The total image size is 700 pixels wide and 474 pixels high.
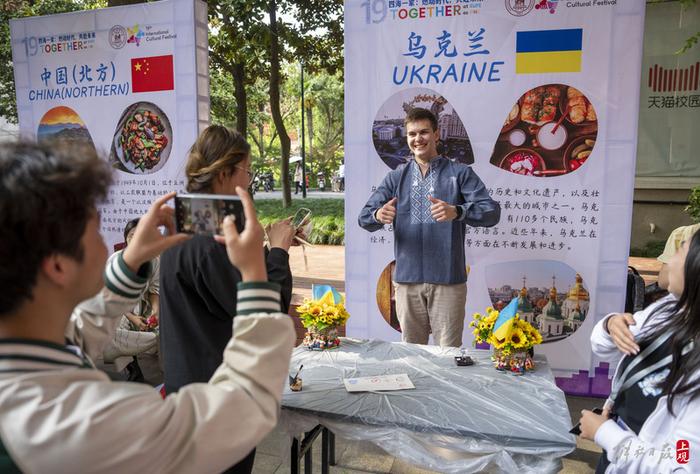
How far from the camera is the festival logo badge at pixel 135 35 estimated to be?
11.5ft

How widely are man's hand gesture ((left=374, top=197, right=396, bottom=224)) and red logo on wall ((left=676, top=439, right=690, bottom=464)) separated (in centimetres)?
182

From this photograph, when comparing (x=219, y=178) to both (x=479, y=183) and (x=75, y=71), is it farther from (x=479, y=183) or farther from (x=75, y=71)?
(x=75, y=71)

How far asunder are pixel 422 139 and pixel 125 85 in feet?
7.46

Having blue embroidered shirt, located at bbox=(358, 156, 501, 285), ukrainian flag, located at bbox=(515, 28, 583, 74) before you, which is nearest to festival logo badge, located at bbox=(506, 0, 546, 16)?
Result: ukrainian flag, located at bbox=(515, 28, 583, 74)

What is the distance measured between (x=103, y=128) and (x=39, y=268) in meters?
3.52

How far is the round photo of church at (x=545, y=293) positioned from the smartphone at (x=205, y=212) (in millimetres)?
2459

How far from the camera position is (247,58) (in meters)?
8.22

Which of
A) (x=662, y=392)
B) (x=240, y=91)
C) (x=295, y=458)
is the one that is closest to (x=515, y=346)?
(x=662, y=392)

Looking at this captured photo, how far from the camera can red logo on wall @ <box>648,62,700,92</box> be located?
6.42 meters

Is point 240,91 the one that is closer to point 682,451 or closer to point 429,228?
point 429,228

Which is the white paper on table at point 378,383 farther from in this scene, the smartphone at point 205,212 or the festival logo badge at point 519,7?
the festival logo badge at point 519,7

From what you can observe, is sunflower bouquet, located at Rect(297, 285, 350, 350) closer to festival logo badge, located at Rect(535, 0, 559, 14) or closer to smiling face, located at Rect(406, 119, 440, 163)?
smiling face, located at Rect(406, 119, 440, 163)

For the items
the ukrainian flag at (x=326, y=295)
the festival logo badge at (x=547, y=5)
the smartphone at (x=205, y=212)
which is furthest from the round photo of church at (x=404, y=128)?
the smartphone at (x=205, y=212)

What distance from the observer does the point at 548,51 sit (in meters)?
2.85
